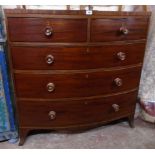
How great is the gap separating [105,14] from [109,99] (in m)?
0.61

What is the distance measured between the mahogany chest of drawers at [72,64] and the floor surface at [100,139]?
0.39ft

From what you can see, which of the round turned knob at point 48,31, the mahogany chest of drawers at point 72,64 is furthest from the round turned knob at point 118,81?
the round turned knob at point 48,31

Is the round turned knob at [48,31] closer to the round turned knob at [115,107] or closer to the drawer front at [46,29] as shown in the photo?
the drawer front at [46,29]

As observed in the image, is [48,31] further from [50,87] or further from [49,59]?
[50,87]

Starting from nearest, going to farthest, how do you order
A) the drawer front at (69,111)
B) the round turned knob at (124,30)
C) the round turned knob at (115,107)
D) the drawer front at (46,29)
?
1. the drawer front at (46,29)
2. the round turned knob at (124,30)
3. the drawer front at (69,111)
4. the round turned knob at (115,107)

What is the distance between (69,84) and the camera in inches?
52.7

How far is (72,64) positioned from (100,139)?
68cm

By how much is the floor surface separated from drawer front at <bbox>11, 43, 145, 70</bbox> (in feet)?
2.01

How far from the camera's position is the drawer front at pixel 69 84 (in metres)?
1.30

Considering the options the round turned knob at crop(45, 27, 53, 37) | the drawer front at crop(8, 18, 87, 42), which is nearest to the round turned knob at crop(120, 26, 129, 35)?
the drawer front at crop(8, 18, 87, 42)

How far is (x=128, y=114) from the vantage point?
1.64 metres

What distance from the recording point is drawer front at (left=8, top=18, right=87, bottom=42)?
115cm

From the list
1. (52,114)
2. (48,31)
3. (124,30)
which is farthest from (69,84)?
(124,30)

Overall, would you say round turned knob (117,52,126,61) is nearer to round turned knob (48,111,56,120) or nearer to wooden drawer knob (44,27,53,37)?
wooden drawer knob (44,27,53,37)
